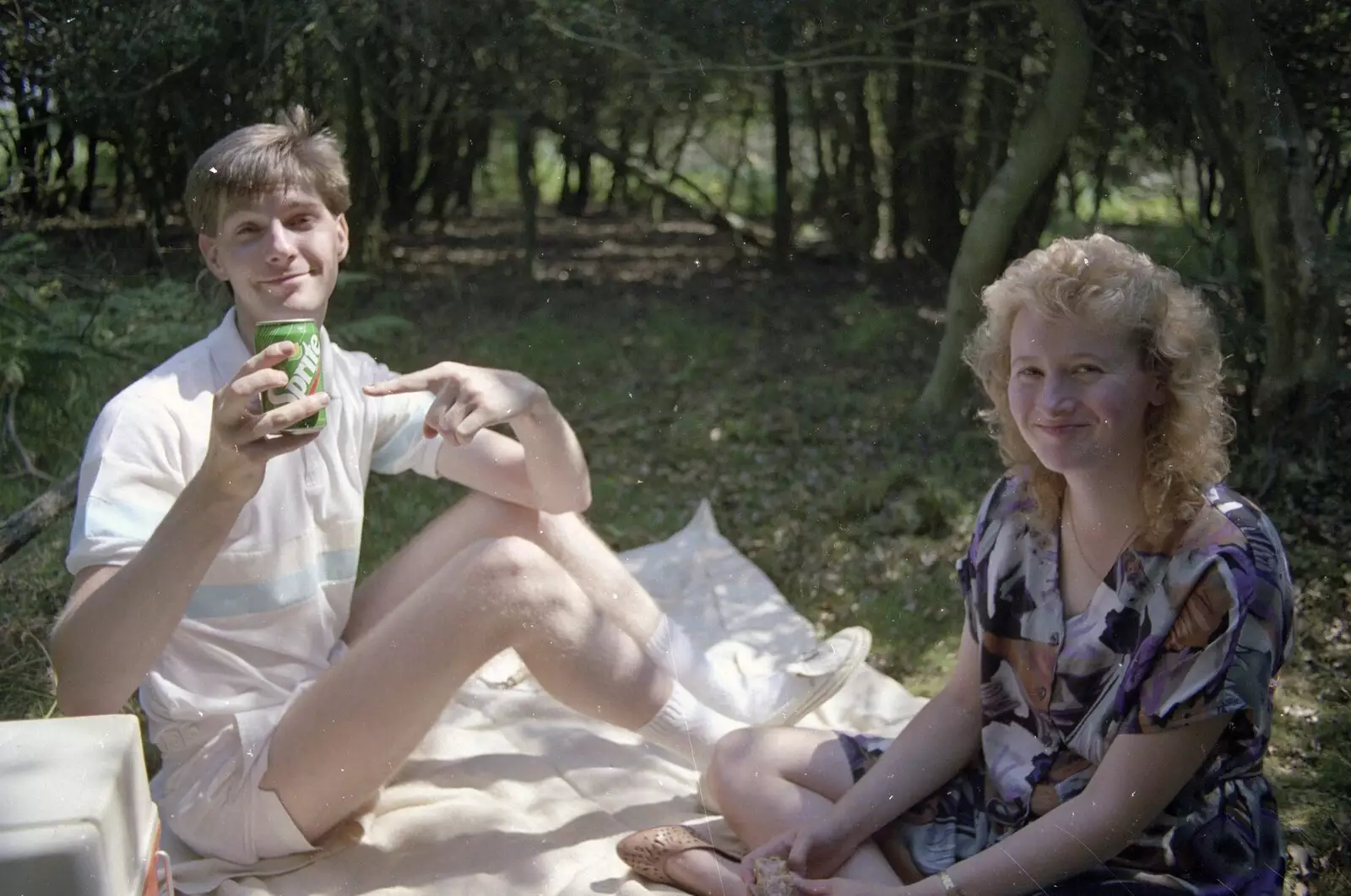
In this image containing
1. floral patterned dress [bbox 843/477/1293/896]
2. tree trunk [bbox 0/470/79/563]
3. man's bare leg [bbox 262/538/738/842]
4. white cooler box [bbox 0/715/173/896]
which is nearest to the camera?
white cooler box [bbox 0/715/173/896]

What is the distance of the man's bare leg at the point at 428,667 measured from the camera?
1756mm

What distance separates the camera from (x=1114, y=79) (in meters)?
3.51

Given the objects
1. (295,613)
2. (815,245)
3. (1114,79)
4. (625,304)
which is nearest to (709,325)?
(625,304)

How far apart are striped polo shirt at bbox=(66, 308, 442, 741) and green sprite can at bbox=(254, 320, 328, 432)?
17 cm

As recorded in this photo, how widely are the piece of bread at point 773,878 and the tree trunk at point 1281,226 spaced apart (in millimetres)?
2037

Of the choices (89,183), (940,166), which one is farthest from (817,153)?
(89,183)

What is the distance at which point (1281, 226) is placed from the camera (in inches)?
124

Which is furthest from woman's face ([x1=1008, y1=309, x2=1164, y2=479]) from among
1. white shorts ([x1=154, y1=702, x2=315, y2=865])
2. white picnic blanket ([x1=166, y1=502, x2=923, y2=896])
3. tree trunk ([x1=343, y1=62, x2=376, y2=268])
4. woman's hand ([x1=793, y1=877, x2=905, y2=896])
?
tree trunk ([x1=343, y1=62, x2=376, y2=268])

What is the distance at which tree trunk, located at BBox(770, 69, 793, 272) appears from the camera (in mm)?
4527

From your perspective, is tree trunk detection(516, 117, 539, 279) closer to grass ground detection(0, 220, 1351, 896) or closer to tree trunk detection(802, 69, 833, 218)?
grass ground detection(0, 220, 1351, 896)

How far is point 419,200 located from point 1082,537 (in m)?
3.28

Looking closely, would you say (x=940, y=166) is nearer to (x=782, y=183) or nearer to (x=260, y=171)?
(x=782, y=183)

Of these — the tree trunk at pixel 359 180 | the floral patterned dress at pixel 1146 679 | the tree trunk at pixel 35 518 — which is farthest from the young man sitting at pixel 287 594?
the tree trunk at pixel 359 180

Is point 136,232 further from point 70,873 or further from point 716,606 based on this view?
point 70,873
